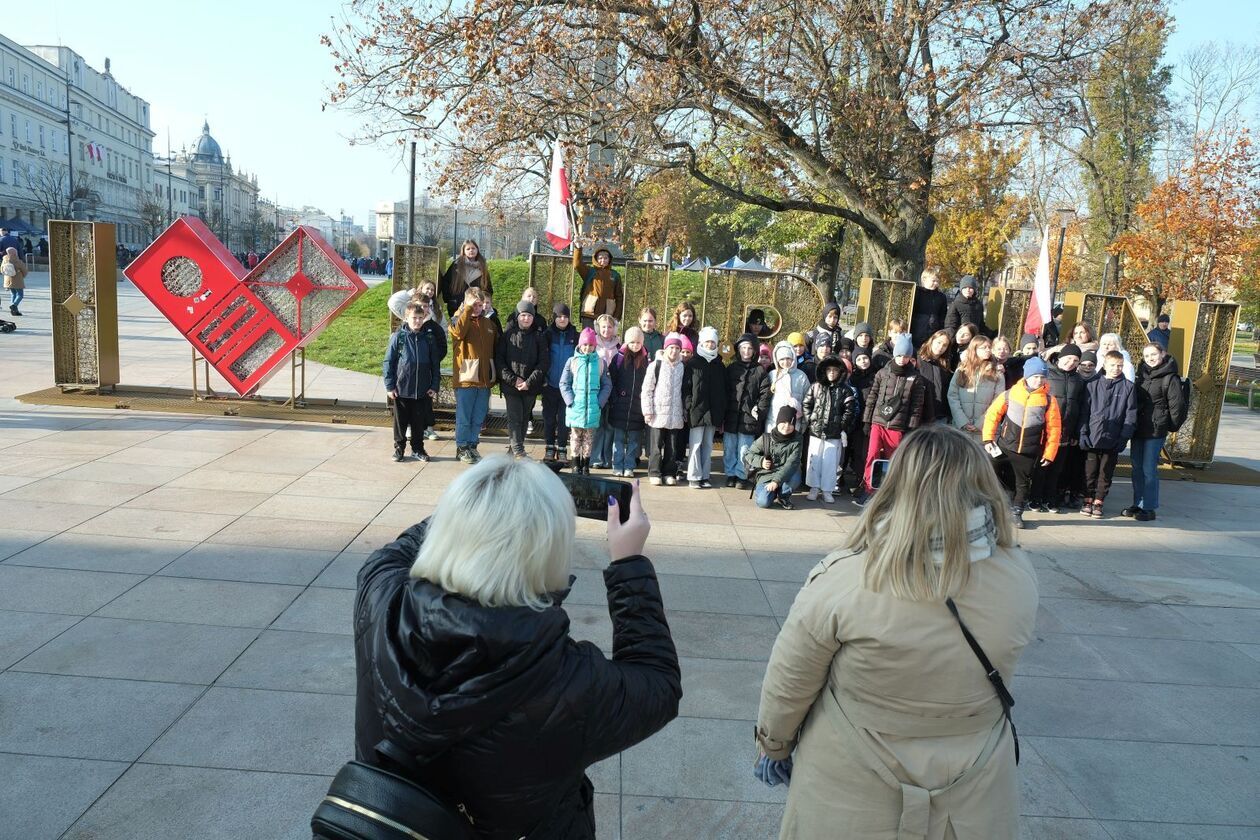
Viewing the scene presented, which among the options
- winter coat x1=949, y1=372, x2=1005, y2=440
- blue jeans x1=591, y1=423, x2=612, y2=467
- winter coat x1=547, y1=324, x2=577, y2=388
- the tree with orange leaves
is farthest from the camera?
the tree with orange leaves

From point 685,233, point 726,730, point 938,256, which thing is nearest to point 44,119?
point 685,233

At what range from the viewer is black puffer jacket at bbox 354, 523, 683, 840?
1783mm

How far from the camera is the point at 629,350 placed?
10.2m

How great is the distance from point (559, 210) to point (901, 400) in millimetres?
5040

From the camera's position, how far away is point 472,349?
33.9 ft

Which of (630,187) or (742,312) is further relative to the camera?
(630,187)

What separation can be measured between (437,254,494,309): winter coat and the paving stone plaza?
250cm

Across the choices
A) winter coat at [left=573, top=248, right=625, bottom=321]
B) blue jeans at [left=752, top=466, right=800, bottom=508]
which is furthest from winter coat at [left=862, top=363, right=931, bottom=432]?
winter coat at [left=573, top=248, right=625, bottom=321]

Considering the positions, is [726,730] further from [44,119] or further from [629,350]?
[44,119]

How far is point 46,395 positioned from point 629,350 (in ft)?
25.6

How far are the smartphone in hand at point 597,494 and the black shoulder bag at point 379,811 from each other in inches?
32.3

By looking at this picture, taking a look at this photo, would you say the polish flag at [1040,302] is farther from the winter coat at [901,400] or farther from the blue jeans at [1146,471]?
the winter coat at [901,400]

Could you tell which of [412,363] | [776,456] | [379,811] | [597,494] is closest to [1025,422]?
[776,456]

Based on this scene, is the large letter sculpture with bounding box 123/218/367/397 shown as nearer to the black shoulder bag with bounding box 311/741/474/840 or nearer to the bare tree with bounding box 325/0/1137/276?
the bare tree with bounding box 325/0/1137/276
